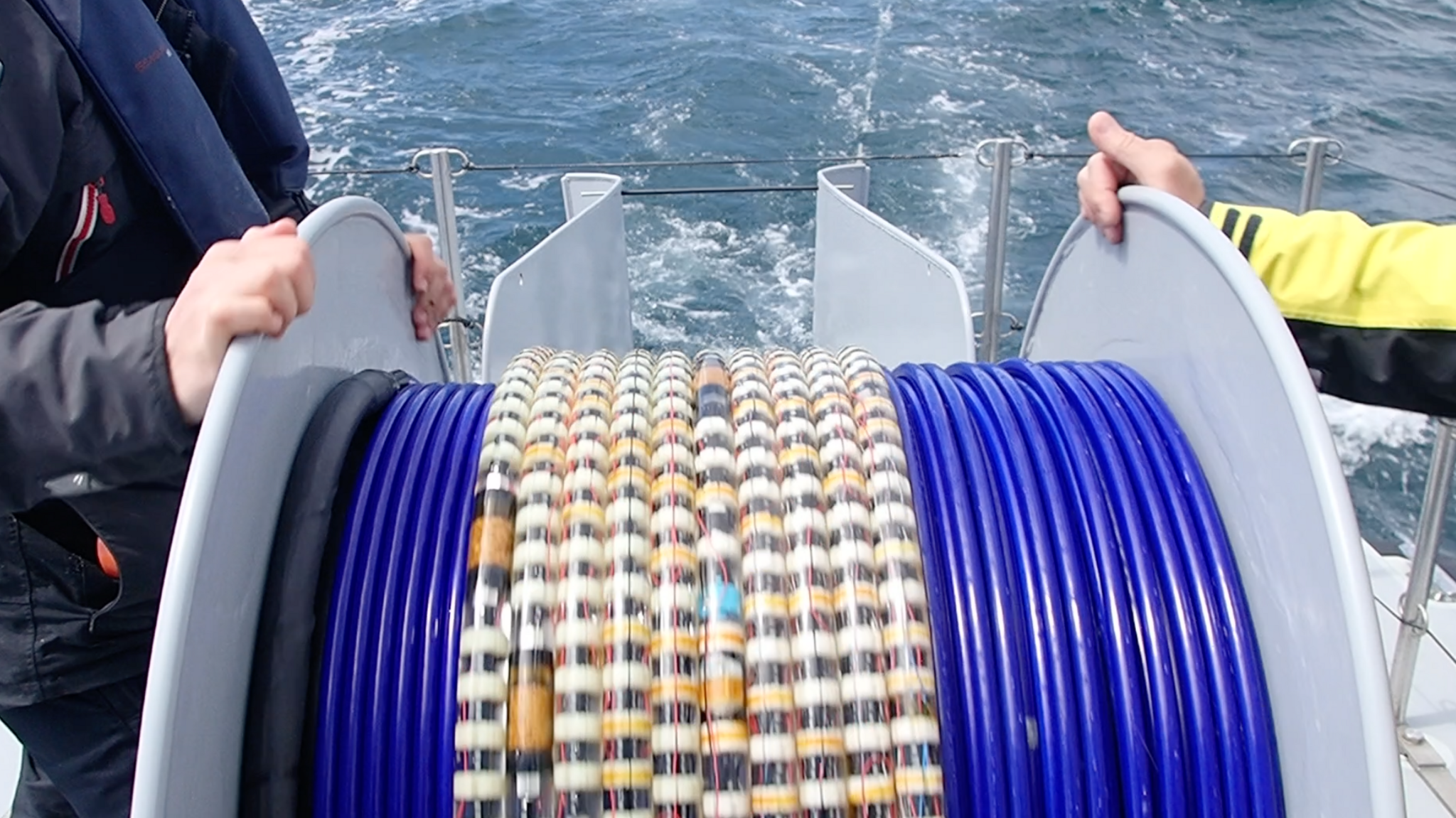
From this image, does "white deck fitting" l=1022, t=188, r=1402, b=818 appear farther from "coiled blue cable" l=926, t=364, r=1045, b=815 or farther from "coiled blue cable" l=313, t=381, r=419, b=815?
"coiled blue cable" l=313, t=381, r=419, b=815

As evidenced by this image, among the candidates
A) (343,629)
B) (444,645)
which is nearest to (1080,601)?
(444,645)

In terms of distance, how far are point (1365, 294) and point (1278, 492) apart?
504 mm

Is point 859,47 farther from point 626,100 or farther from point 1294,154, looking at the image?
point 1294,154

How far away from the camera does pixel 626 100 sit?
995cm

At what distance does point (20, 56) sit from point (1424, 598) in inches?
107

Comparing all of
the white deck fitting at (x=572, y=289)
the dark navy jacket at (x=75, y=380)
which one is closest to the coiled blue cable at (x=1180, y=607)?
the dark navy jacket at (x=75, y=380)

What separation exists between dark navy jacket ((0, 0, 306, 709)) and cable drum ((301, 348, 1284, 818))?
0.30 meters

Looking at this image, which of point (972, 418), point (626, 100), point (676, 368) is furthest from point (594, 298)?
point (626, 100)

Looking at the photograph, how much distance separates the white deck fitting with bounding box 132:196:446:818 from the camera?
107 centimetres

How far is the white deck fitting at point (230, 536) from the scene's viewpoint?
3.52 ft

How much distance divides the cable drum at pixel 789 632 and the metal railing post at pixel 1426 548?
123cm

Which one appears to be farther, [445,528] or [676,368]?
[676,368]

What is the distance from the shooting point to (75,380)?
45.6 inches

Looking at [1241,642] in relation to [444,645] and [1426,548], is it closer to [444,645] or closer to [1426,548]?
[444,645]
